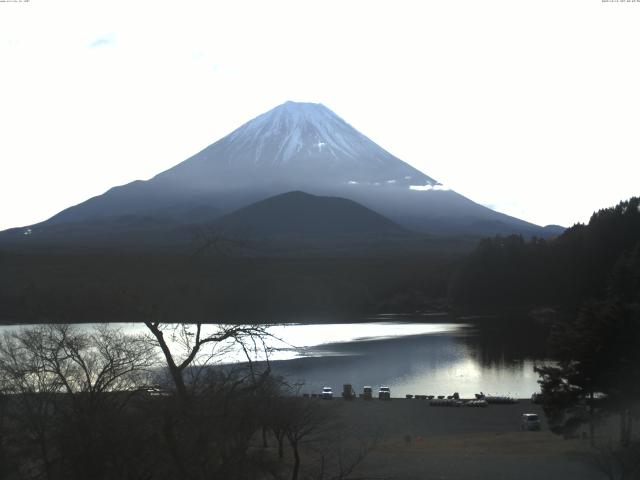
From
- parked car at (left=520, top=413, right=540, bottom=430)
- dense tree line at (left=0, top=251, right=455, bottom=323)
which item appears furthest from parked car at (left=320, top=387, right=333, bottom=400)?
parked car at (left=520, top=413, right=540, bottom=430)

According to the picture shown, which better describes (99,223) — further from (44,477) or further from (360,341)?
(44,477)

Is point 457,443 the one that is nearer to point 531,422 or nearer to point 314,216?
point 531,422

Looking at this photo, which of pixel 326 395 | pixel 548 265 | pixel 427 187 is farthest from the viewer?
pixel 427 187

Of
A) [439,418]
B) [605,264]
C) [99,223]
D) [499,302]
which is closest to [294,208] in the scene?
[99,223]

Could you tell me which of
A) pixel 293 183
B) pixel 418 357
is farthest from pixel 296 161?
pixel 418 357

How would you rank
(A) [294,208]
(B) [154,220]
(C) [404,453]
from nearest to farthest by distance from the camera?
(C) [404,453]
(B) [154,220]
(A) [294,208]

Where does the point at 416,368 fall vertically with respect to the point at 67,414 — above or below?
below

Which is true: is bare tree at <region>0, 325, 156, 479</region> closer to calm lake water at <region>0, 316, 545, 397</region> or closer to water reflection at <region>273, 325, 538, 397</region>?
calm lake water at <region>0, 316, 545, 397</region>
